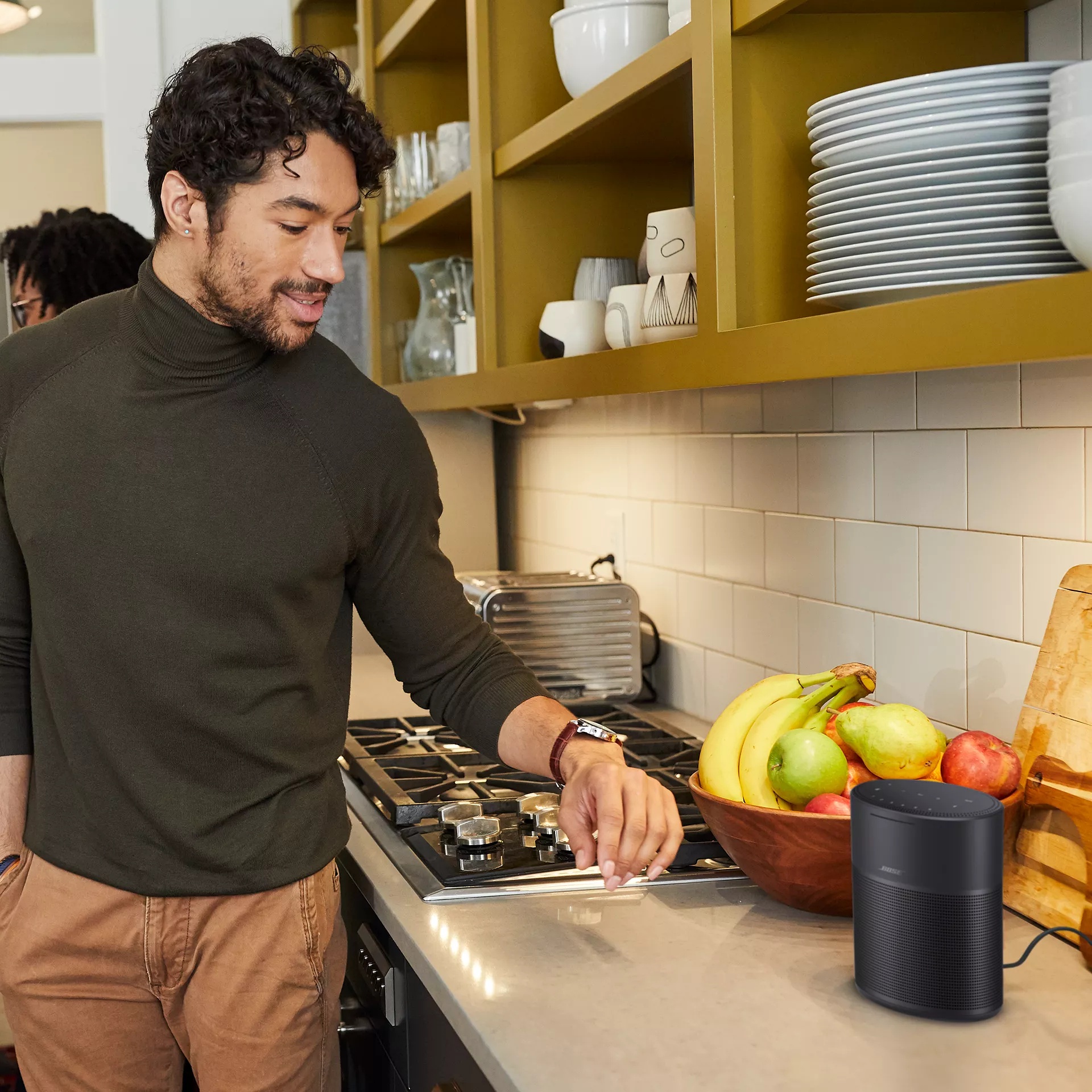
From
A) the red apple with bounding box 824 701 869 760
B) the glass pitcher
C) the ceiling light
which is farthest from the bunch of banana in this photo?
the ceiling light

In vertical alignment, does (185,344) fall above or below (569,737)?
above

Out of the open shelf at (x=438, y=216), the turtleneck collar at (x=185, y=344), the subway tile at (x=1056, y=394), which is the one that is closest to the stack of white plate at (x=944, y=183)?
the subway tile at (x=1056, y=394)

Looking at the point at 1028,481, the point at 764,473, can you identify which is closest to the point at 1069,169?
the point at 1028,481

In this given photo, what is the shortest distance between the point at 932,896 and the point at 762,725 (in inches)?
14.0

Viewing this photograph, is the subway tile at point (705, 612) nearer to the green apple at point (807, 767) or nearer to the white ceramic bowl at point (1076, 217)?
the green apple at point (807, 767)

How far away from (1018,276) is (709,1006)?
64 cm

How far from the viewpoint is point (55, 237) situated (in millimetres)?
2303

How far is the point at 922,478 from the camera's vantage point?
155 centimetres

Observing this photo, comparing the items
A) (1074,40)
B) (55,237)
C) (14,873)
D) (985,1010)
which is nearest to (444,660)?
(14,873)

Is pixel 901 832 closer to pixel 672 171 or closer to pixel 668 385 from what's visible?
pixel 668 385

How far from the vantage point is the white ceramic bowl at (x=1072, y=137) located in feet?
2.88

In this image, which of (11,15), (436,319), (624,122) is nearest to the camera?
(624,122)

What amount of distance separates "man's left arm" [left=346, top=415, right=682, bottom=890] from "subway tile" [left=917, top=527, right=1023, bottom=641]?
0.48 m

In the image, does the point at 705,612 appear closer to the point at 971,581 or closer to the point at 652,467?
the point at 652,467
